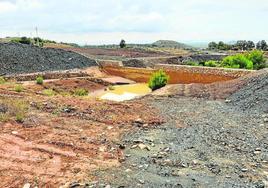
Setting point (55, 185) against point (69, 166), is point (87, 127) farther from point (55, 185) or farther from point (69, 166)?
point (55, 185)

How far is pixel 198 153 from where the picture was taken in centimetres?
1070

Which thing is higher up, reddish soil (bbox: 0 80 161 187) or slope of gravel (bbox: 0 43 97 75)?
slope of gravel (bbox: 0 43 97 75)

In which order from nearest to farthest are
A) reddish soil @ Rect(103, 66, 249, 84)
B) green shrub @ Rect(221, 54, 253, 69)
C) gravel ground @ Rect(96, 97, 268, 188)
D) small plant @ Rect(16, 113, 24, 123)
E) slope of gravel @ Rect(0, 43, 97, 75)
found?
gravel ground @ Rect(96, 97, 268, 188) < small plant @ Rect(16, 113, 24, 123) < reddish soil @ Rect(103, 66, 249, 84) < slope of gravel @ Rect(0, 43, 97, 75) < green shrub @ Rect(221, 54, 253, 69)

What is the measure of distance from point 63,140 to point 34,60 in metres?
30.1

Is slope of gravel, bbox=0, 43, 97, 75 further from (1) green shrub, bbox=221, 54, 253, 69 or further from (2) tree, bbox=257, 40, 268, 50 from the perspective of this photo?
(2) tree, bbox=257, 40, 268, 50

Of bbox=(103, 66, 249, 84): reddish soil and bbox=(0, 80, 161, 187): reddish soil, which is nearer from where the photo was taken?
bbox=(0, 80, 161, 187): reddish soil

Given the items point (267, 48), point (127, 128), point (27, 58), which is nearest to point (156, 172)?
point (127, 128)

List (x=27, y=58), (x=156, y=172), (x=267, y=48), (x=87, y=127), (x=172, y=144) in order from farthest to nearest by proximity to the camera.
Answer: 1. (x=267, y=48)
2. (x=27, y=58)
3. (x=87, y=127)
4. (x=172, y=144)
5. (x=156, y=172)

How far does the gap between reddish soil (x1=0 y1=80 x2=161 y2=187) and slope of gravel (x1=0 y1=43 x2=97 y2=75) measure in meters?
21.6

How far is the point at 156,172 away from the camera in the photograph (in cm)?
927

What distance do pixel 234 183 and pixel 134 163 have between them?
2.48 meters

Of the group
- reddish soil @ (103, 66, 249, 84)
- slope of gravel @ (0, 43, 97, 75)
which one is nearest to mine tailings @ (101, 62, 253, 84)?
reddish soil @ (103, 66, 249, 84)

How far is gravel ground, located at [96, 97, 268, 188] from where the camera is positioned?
884 cm

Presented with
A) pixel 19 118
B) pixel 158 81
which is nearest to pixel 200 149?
pixel 19 118
